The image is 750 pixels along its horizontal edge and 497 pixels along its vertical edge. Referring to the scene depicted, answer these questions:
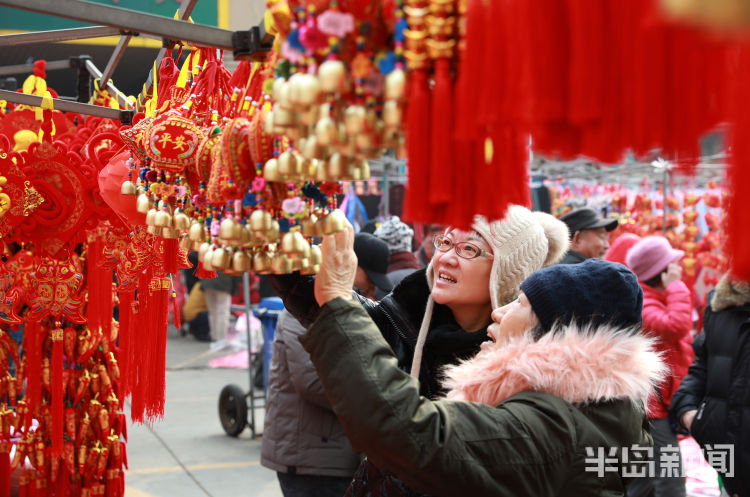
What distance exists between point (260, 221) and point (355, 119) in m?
0.31

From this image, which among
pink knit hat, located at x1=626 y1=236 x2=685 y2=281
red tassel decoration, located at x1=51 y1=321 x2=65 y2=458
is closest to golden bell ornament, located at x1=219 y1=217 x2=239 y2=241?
red tassel decoration, located at x1=51 y1=321 x2=65 y2=458

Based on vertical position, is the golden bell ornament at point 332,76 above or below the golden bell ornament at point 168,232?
above

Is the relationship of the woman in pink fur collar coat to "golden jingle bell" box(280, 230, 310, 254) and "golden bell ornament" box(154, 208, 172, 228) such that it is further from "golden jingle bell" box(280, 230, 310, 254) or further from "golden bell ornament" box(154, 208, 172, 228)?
"golden bell ornament" box(154, 208, 172, 228)

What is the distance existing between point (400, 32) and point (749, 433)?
8.05 feet

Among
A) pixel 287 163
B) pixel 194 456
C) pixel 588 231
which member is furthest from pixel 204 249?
pixel 194 456

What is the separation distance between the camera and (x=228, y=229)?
→ 1.17m

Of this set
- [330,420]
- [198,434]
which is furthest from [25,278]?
[198,434]

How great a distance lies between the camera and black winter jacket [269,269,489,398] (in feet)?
6.14

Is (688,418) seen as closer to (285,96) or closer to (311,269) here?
(311,269)

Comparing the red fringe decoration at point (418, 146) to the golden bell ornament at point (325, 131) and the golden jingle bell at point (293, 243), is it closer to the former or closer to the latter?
the golden bell ornament at point (325, 131)

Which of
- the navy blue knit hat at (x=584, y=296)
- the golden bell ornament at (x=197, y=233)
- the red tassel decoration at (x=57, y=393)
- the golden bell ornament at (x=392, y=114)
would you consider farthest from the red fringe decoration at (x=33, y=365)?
the golden bell ornament at (x=392, y=114)

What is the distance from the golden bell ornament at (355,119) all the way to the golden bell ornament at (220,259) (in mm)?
369

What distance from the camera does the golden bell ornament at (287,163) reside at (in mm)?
1066

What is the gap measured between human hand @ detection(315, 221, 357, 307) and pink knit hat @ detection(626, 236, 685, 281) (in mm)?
2997
